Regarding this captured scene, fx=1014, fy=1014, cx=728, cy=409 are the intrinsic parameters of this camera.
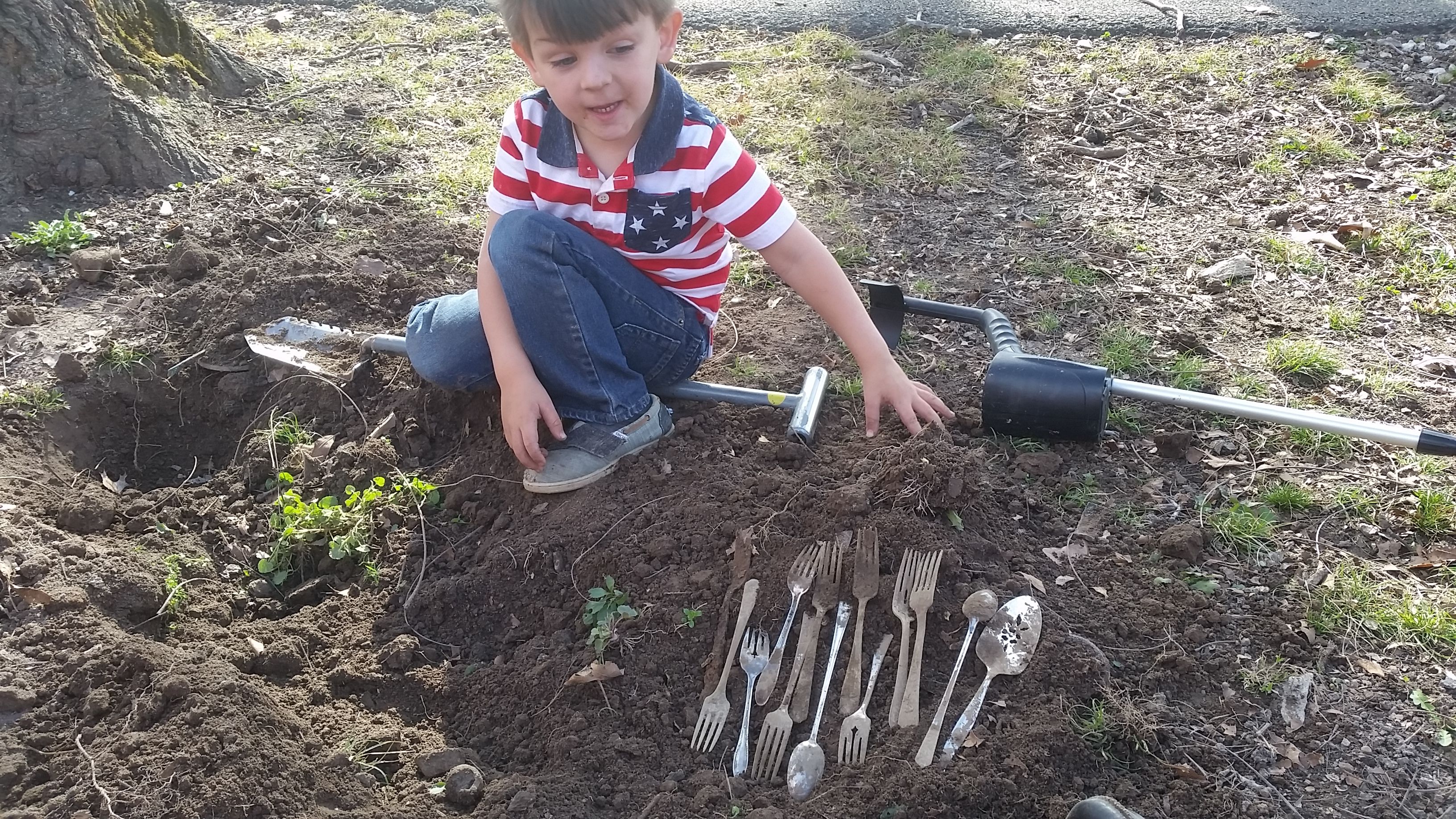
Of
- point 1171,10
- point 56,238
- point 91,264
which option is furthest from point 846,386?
point 1171,10

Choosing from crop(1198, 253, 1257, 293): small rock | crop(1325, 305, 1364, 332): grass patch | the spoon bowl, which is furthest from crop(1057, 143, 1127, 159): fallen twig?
the spoon bowl

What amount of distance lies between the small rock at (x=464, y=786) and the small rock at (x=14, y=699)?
94 cm

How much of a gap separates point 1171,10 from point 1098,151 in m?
2.20

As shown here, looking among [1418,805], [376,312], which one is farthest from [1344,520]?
[376,312]

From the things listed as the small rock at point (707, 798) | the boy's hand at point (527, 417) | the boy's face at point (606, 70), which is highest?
the boy's face at point (606, 70)

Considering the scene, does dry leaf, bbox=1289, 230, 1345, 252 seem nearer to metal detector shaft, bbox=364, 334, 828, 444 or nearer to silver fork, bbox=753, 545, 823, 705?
metal detector shaft, bbox=364, 334, 828, 444

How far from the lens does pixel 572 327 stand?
2.89 m

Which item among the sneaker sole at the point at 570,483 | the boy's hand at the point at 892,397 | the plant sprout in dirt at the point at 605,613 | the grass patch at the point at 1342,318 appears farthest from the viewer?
the grass patch at the point at 1342,318

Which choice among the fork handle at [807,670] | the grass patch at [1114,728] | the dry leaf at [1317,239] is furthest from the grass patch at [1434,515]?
the fork handle at [807,670]

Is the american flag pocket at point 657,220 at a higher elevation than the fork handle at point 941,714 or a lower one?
higher

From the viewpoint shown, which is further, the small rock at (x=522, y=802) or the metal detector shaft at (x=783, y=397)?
the metal detector shaft at (x=783, y=397)

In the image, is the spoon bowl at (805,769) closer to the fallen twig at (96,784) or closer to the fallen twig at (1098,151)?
the fallen twig at (96,784)

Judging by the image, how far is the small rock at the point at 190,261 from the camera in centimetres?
393

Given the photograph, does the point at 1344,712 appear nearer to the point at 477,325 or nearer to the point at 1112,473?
the point at 1112,473
